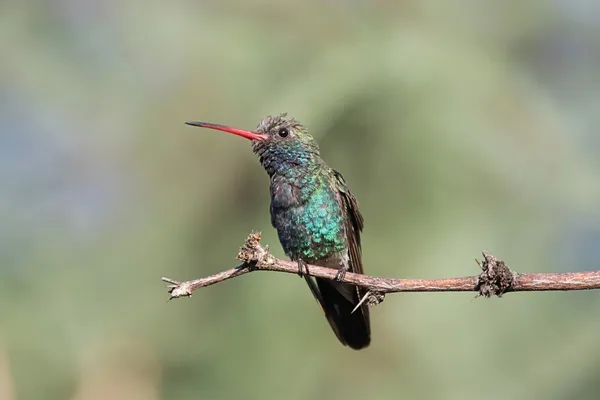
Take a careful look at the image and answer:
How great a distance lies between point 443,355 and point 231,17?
2496 millimetres

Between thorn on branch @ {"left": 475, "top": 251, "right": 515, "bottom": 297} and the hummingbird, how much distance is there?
4.40ft

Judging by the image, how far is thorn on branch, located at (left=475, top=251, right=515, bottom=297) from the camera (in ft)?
7.38

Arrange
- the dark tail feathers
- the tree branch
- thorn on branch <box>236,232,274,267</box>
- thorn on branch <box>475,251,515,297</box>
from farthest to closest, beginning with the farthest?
the dark tail feathers < thorn on branch <box>236,232,274,267</box> < thorn on branch <box>475,251,515,297</box> < the tree branch

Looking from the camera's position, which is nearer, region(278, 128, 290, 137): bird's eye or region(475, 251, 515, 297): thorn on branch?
region(475, 251, 515, 297): thorn on branch

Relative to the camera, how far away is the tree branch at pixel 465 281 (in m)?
2.14

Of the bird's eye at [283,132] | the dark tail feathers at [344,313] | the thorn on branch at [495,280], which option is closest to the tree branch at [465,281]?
the thorn on branch at [495,280]

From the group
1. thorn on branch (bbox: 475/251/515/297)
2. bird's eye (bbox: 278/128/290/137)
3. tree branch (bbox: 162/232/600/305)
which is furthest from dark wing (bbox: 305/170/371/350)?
thorn on branch (bbox: 475/251/515/297)

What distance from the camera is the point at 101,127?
4391mm

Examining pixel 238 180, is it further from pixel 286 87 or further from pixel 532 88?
pixel 532 88

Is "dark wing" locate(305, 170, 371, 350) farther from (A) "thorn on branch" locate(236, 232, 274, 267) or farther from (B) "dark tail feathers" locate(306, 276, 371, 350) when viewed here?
(A) "thorn on branch" locate(236, 232, 274, 267)

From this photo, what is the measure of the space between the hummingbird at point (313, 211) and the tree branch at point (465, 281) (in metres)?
1.03

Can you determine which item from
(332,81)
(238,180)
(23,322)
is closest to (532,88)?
(332,81)

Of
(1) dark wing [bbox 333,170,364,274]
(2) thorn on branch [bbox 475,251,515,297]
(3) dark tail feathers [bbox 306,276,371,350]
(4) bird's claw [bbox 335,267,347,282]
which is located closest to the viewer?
(2) thorn on branch [bbox 475,251,515,297]

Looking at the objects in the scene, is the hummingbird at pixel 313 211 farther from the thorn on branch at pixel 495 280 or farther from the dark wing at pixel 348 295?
the thorn on branch at pixel 495 280
